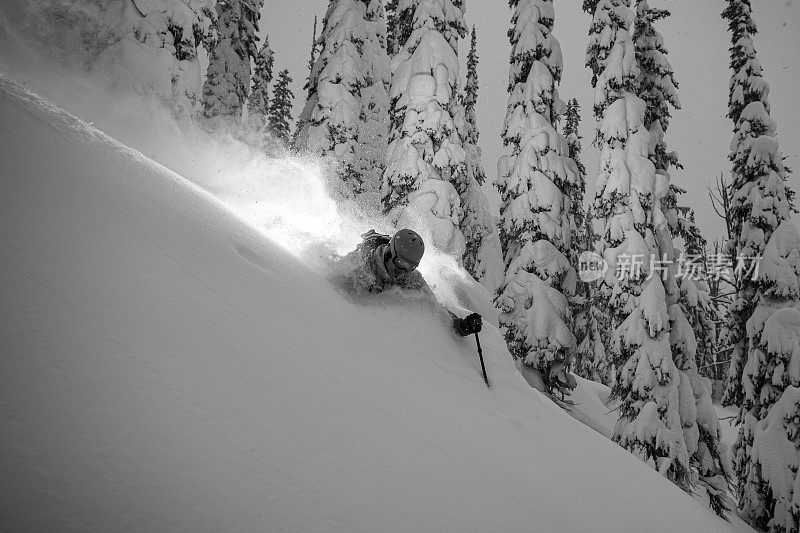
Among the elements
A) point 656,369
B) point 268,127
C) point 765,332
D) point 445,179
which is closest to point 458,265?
point 445,179

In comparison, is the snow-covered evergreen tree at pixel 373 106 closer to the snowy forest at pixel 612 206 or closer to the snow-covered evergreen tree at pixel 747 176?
the snowy forest at pixel 612 206

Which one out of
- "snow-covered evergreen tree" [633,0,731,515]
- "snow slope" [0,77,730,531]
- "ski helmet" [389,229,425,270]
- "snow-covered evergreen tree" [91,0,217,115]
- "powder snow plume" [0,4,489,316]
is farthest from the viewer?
"snow-covered evergreen tree" [633,0,731,515]

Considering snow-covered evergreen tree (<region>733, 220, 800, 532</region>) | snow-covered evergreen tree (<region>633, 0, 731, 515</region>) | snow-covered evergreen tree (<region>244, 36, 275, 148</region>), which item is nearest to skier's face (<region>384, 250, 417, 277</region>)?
snow-covered evergreen tree (<region>633, 0, 731, 515</region>)

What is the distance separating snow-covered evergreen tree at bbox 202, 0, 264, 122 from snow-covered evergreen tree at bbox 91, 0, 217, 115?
34.6 ft

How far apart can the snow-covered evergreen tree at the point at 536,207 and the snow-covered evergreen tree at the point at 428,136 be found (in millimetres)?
2024

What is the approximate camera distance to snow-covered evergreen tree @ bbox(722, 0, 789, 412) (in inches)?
417

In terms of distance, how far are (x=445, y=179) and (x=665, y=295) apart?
6946mm

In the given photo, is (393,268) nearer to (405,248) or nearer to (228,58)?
(405,248)

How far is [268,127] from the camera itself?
29.1m

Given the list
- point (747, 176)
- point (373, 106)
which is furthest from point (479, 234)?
point (747, 176)

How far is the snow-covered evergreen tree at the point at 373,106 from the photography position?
1522 centimetres

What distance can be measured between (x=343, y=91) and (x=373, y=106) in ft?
7.41

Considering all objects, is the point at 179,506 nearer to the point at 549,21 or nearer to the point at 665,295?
the point at 665,295

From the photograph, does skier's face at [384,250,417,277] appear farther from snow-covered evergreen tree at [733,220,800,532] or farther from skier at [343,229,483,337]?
snow-covered evergreen tree at [733,220,800,532]
